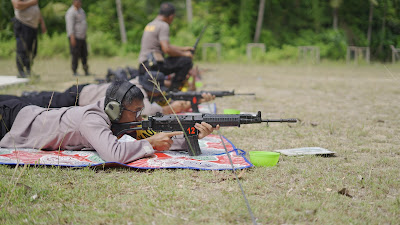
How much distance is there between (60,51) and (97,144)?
19830mm

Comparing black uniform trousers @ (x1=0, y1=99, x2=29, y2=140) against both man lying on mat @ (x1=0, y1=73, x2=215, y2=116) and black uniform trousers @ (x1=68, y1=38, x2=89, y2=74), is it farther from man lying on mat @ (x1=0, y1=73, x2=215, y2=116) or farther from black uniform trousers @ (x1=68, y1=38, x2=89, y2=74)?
black uniform trousers @ (x1=68, y1=38, x2=89, y2=74)

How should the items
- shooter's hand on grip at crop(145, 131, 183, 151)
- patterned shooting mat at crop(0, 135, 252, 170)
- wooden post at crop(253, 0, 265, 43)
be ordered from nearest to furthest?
patterned shooting mat at crop(0, 135, 252, 170) < shooter's hand on grip at crop(145, 131, 183, 151) < wooden post at crop(253, 0, 265, 43)

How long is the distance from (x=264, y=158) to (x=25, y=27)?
7962 mm

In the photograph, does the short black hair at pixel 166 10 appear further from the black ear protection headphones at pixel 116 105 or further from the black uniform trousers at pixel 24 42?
the black ear protection headphones at pixel 116 105

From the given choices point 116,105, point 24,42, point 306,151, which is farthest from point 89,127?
point 24,42

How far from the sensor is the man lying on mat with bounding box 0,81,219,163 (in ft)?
12.2

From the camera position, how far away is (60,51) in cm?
2205

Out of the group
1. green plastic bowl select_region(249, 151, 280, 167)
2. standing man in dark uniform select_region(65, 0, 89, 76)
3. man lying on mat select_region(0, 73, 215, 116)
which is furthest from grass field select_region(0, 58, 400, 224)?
standing man in dark uniform select_region(65, 0, 89, 76)

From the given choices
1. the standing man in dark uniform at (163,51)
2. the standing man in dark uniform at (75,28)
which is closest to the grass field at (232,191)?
the standing man in dark uniform at (163,51)

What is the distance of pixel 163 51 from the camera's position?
819 cm

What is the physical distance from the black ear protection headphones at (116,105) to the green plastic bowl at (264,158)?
4.33ft

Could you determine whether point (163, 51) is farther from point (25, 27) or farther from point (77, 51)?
point (77, 51)

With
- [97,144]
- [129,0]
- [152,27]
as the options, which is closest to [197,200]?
[97,144]

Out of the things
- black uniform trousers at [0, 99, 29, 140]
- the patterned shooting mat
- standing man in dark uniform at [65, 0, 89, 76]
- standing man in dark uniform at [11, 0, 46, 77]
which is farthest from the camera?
standing man in dark uniform at [65, 0, 89, 76]
